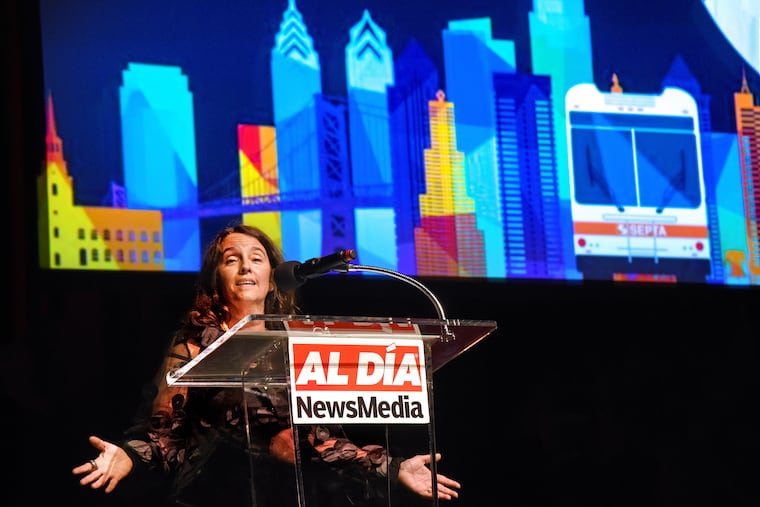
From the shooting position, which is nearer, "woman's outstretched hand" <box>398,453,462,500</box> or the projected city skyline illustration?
"woman's outstretched hand" <box>398,453,462,500</box>

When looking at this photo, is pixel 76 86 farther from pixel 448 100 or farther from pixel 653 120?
pixel 653 120

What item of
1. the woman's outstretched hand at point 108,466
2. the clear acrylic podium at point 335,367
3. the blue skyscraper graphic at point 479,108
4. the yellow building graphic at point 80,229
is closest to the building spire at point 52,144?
the yellow building graphic at point 80,229

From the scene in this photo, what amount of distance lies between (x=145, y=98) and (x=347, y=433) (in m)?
2.26

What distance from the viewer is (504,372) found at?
483 centimetres

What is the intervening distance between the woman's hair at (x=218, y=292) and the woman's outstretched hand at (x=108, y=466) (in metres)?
0.57

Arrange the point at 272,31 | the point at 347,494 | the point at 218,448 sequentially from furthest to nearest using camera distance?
the point at 272,31 < the point at 218,448 < the point at 347,494

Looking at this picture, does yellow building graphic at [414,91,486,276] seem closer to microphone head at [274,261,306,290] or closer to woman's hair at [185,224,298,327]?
woman's hair at [185,224,298,327]

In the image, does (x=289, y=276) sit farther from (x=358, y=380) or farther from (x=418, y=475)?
(x=418, y=475)

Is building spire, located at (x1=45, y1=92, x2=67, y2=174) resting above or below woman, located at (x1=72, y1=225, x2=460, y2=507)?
above

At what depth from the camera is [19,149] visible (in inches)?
158

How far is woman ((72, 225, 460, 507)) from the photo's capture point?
2225mm

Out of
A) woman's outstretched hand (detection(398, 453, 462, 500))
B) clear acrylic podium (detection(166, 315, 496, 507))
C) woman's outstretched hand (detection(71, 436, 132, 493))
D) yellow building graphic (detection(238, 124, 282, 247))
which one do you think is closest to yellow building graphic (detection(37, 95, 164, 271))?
yellow building graphic (detection(238, 124, 282, 247))

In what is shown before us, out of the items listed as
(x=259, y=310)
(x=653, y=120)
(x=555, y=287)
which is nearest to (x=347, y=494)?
(x=259, y=310)

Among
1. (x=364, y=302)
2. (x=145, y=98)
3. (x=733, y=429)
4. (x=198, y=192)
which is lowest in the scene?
(x=733, y=429)
